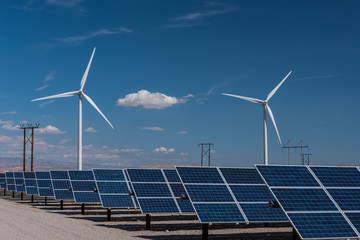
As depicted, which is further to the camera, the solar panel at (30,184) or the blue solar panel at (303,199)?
the solar panel at (30,184)

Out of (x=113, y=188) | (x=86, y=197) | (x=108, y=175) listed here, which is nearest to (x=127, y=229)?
(x=113, y=188)

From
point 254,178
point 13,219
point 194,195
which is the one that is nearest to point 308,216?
point 194,195

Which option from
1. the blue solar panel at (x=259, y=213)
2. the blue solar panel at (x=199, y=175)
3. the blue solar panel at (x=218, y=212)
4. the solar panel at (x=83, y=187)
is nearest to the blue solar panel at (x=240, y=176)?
the blue solar panel at (x=199, y=175)

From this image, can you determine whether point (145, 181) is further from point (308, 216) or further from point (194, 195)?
point (308, 216)

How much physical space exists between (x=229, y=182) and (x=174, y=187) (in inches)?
258

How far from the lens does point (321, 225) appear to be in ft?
57.5

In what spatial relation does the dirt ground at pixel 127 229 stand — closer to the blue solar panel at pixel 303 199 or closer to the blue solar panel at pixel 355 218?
the blue solar panel at pixel 303 199

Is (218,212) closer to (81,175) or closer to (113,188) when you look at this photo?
(113,188)

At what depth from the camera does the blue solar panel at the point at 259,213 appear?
23053 millimetres

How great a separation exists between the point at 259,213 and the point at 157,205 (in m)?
6.86

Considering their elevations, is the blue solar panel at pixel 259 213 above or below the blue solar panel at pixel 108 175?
below

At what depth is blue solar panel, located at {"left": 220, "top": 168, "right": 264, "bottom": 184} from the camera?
25.2 metres

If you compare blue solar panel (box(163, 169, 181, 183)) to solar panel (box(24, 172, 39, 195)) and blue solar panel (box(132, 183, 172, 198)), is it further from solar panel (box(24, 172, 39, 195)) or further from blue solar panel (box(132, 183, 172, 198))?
solar panel (box(24, 172, 39, 195))

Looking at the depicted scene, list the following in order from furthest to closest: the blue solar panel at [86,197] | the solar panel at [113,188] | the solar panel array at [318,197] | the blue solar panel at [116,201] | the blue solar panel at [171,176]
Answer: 1. the blue solar panel at [86,197]
2. the solar panel at [113,188]
3. the blue solar panel at [116,201]
4. the blue solar panel at [171,176]
5. the solar panel array at [318,197]
